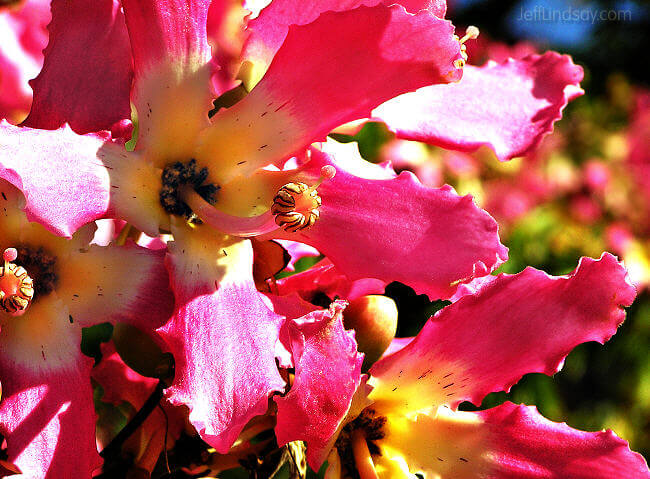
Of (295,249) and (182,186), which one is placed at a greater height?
(182,186)

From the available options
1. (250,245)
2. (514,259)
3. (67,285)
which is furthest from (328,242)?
(514,259)

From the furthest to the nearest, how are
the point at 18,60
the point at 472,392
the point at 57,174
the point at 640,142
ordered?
the point at 640,142
the point at 18,60
the point at 472,392
the point at 57,174

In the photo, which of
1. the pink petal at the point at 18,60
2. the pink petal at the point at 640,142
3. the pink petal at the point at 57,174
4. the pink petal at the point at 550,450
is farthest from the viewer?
the pink petal at the point at 640,142

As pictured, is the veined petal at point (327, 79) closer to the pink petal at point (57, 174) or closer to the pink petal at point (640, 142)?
the pink petal at point (57, 174)

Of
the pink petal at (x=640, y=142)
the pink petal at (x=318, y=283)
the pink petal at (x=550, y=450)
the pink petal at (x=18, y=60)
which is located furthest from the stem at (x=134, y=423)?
the pink petal at (x=640, y=142)

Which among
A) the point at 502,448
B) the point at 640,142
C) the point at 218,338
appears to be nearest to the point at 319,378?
the point at 218,338

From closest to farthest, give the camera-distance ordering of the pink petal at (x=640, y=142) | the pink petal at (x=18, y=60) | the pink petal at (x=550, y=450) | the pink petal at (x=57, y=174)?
1. the pink petal at (x=57, y=174)
2. the pink petal at (x=550, y=450)
3. the pink petal at (x=18, y=60)
4. the pink petal at (x=640, y=142)

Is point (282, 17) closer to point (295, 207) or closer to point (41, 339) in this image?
point (295, 207)

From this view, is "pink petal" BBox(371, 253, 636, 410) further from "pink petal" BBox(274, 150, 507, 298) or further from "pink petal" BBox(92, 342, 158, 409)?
"pink petal" BBox(92, 342, 158, 409)

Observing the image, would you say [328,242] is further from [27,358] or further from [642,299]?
[642,299]
